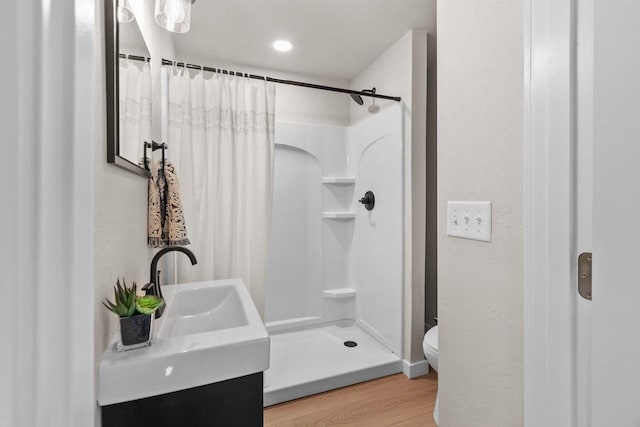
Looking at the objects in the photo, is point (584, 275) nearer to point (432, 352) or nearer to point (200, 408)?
point (200, 408)

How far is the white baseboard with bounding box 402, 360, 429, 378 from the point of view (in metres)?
2.01

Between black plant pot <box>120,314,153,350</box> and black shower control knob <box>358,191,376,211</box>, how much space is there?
6.34ft

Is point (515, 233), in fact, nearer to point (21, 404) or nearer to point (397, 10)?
point (21, 404)

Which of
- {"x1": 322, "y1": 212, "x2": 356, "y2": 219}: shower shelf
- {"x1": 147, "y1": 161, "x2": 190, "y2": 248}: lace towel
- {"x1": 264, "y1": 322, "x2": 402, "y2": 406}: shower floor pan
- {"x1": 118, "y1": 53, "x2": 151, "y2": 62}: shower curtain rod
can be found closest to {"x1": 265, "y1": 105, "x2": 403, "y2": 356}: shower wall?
{"x1": 322, "y1": 212, "x2": 356, "y2": 219}: shower shelf

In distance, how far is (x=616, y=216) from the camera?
47 cm

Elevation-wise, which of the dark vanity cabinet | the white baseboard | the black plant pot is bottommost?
the white baseboard

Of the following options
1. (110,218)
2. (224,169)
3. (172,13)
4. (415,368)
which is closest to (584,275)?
(110,218)

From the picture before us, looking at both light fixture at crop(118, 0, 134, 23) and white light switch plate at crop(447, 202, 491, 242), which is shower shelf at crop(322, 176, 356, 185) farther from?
light fixture at crop(118, 0, 134, 23)

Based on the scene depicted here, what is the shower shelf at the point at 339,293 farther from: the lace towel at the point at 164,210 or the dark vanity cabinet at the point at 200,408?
the dark vanity cabinet at the point at 200,408

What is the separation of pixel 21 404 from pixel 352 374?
190 centimetres

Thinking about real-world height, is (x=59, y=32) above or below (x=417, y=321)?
above

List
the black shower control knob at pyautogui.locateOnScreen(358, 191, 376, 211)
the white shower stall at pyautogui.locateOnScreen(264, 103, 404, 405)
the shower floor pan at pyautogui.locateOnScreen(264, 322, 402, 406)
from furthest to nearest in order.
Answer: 1. the black shower control knob at pyautogui.locateOnScreen(358, 191, 376, 211)
2. the white shower stall at pyautogui.locateOnScreen(264, 103, 404, 405)
3. the shower floor pan at pyautogui.locateOnScreen(264, 322, 402, 406)

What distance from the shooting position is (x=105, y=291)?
2.55 ft

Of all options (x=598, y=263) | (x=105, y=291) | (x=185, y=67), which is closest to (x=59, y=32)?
(x=105, y=291)
